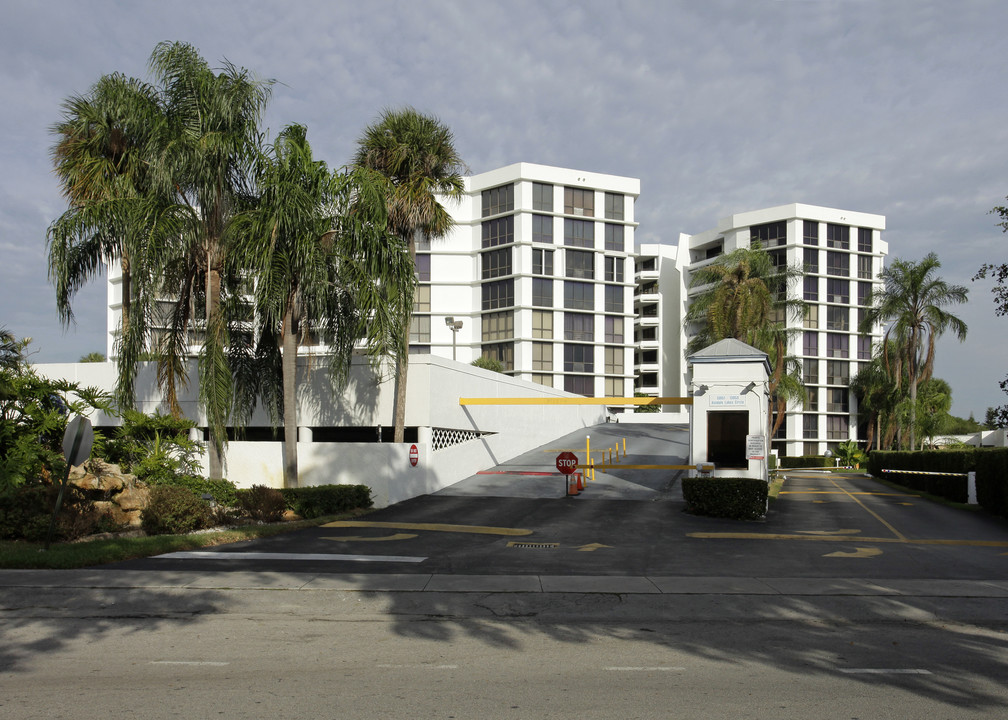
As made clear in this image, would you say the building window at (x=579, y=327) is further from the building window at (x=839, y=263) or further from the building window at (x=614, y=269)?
the building window at (x=839, y=263)

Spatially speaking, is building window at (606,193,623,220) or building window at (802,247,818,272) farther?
building window at (802,247,818,272)

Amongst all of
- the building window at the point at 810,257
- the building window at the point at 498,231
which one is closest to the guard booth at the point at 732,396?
the building window at the point at 498,231

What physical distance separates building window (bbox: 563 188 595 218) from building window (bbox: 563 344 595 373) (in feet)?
41.4

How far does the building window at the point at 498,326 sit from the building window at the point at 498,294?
86 centimetres

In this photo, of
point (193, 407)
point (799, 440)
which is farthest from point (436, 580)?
point (799, 440)

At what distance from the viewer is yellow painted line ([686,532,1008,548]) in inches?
654

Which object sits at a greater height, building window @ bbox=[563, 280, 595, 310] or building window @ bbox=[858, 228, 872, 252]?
building window @ bbox=[858, 228, 872, 252]

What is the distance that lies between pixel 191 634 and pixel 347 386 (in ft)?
55.3

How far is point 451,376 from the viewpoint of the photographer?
2805 centimetres

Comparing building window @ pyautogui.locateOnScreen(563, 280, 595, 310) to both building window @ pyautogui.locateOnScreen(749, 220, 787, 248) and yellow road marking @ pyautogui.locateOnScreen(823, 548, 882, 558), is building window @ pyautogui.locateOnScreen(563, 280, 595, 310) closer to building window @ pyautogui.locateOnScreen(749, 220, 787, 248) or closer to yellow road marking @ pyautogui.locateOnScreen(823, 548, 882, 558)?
building window @ pyautogui.locateOnScreen(749, 220, 787, 248)

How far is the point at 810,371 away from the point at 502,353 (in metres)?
32.3

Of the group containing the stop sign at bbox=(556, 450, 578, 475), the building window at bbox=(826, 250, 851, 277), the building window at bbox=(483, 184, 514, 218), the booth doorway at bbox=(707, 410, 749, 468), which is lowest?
the stop sign at bbox=(556, 450, 578, 475)

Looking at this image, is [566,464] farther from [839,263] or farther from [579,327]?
[839,263]

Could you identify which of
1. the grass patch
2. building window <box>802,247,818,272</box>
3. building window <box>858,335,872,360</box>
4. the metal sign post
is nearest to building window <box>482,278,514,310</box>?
building window <box>802,247,818,272</box>
